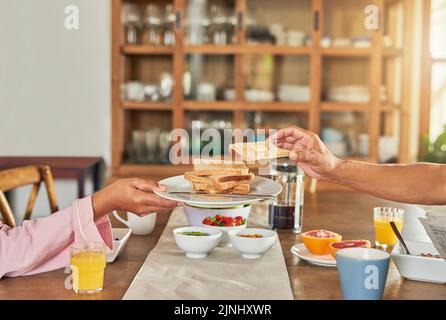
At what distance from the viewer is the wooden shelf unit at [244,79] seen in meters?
3.90

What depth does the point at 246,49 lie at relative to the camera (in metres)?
3.91

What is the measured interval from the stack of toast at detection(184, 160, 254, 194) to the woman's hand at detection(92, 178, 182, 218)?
0.35 feet

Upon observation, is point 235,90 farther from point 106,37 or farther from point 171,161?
point 106,37

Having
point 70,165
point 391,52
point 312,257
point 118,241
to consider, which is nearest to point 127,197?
point 118,241

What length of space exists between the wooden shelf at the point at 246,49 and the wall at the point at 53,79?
0.54 meters

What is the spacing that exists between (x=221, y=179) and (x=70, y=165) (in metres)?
2.16

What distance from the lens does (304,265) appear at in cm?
158

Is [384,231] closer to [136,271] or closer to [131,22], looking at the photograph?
[136,271]

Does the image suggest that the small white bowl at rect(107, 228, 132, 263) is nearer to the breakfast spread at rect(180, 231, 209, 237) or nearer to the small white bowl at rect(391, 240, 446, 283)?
the breakfast spread at rect(180, 231, 209, 237)

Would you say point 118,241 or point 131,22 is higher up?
point 131,22

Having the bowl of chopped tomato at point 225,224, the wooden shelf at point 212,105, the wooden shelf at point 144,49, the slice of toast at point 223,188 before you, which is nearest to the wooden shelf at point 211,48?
the wooden shelf at point 144,49

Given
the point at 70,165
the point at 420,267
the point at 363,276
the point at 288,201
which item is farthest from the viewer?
the point at 70,165
